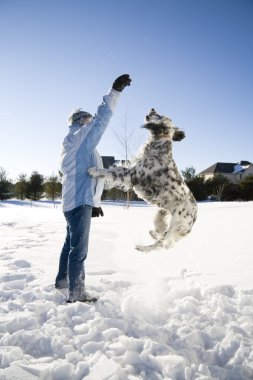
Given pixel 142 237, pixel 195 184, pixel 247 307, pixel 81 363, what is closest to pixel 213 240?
pixel 142 237

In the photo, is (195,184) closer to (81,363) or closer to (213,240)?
(213,240)

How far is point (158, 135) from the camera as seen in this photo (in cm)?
338

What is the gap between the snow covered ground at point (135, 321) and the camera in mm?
2252

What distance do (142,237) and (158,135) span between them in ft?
16.1

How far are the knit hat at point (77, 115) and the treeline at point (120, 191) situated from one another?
82.8 ft

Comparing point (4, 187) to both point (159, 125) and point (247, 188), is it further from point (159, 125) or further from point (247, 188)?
point (159, 125)

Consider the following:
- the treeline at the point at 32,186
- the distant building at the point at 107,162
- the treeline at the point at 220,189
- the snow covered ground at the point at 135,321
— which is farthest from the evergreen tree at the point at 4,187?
the snow covered ground at the point at 135,321

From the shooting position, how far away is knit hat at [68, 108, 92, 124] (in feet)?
12.0

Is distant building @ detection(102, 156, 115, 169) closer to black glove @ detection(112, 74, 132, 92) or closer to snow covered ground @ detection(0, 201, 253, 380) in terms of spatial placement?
black glove @ detection(112, 74, 132, 92)

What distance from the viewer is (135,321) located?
2984 millimetres

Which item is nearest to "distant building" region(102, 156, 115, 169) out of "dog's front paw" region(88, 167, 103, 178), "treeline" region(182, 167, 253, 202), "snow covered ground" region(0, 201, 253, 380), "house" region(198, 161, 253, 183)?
"dog's front paw" region(88, 167, 103, 178)

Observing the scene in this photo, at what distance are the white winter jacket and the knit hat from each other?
0.70 feet

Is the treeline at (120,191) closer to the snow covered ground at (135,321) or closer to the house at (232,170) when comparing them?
the house at (232,170)

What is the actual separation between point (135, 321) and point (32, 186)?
42.8 metres
